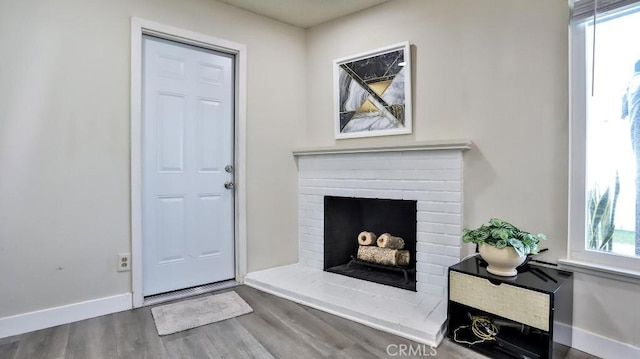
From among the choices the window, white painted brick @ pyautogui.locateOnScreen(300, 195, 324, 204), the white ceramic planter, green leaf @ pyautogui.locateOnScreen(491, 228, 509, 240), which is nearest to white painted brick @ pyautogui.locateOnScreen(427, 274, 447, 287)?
the white ceramic planter

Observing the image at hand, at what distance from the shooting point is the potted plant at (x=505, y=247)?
1828 mm

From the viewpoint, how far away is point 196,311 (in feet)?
7.87

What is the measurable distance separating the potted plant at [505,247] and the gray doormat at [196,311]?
63.3 inches

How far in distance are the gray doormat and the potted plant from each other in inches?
63.3

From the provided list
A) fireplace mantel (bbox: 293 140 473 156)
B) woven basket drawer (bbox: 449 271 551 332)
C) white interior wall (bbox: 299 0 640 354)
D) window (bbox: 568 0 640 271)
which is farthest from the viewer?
fireplace mantel (bbox: 293 140 473 156)

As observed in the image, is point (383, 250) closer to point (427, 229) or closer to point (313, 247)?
point (427, 229)

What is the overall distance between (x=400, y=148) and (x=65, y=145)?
2.31 metres

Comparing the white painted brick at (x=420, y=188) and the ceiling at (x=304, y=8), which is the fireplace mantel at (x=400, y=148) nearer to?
the white painted brick at (x=420, y=188)

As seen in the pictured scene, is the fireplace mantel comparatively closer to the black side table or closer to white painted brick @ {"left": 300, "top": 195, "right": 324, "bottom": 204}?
white painted brick @ {"left": 300, "top": 195, "right": 324, "bottom": 204}

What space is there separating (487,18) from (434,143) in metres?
0.90

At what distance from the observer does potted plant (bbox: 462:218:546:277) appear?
1828mm

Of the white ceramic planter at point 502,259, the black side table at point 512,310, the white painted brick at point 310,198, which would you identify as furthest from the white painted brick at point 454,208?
the white painted brick at point 310,198

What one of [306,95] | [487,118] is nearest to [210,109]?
[306,95]

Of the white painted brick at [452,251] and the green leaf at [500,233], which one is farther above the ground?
the green leaf at [500,233]
